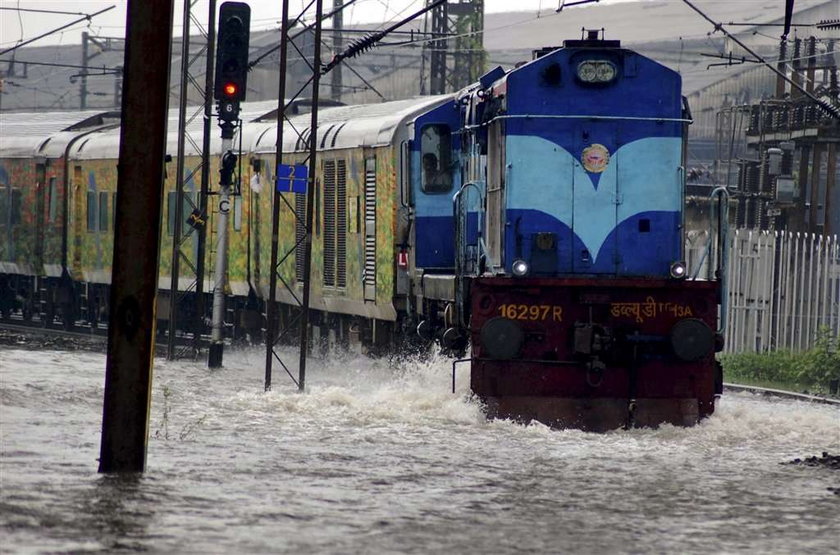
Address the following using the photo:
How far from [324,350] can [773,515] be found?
615 inches

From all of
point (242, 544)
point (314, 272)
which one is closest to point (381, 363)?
point (314, 272)

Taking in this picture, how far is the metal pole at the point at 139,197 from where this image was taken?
36.8ft

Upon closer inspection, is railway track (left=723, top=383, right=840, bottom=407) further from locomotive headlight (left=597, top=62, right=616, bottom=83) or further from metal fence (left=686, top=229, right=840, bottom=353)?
locomotive headlight (left=597, top=62, right=616, bottom=83)

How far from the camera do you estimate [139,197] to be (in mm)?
11234

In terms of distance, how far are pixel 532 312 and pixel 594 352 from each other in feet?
2.25

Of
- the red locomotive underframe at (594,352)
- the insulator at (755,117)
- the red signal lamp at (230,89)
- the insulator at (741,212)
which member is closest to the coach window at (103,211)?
the red signal lamp at (230,89)

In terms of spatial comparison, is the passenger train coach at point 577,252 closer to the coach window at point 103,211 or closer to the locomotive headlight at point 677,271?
the locomotive headlight at point 677,271

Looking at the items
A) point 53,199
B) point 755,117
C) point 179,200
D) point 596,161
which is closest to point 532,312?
point 596,161

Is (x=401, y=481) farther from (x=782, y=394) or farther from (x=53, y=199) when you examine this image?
(x=53, y=199)

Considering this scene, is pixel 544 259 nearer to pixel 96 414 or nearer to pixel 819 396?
pixel 96 414

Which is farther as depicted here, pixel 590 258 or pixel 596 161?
pixel 590 258

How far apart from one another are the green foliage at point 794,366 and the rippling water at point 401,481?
522 cm

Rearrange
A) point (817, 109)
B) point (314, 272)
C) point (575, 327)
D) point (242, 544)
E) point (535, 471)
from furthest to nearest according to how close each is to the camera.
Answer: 1. point (817, 109)
2. point (314, 272)
3. point (575, 327)
4. point (535, 471)
5. point (242, 544)

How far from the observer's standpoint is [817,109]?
36125mm
